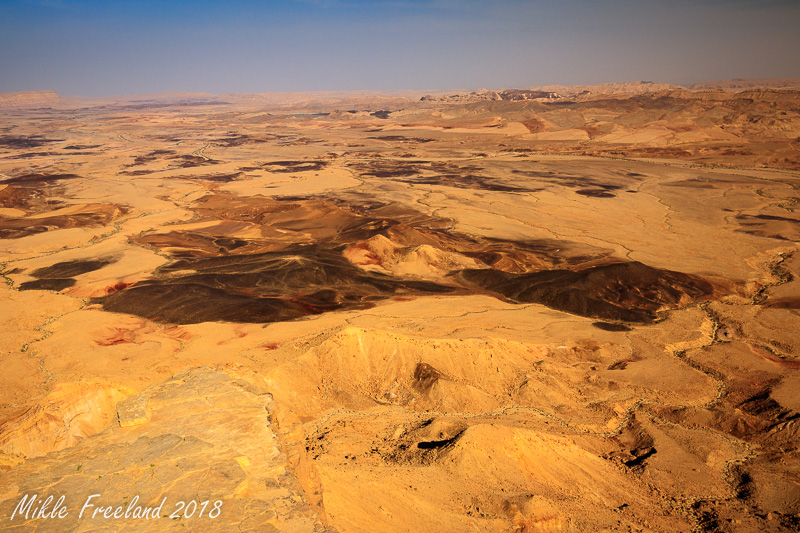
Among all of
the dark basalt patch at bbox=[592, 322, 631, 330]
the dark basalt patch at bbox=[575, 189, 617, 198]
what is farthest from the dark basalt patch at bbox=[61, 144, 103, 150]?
the dark basalt patch at bbox=[592, 322, 631, 330]

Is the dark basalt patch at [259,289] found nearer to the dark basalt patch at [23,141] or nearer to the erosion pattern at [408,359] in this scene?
the erosion pattern at [408,359]

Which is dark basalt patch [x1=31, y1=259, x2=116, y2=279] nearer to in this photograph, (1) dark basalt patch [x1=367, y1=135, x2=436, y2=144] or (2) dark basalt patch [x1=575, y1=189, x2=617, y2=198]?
(2) dark basalt patch [x1=575, y1=189, x2=617, y2=198]

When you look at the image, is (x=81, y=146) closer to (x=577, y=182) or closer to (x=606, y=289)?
(x=577, y=182)

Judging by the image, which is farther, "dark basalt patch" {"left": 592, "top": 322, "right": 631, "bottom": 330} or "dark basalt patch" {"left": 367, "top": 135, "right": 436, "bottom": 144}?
"dark basalt patch" {"left": 367, "top": 135, "right": 436, "bottom": 144}

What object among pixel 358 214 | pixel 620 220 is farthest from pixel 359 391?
pixel 620 220

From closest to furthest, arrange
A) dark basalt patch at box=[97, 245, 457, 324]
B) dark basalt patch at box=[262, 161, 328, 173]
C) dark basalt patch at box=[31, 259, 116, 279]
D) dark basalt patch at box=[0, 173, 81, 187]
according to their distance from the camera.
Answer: dark basalt patch at box=[97, 245, 457, 324]
dark basalt patch at box=[31, 259, 116, 279]
dark basalt patch at box=[0, 173, 81, 187]
dark basalt patch at box=[262, 161, 328, 173]

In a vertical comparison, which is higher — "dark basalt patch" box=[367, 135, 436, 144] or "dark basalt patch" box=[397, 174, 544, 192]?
"dark basalt patch" box=[367, 135, 436, 144]

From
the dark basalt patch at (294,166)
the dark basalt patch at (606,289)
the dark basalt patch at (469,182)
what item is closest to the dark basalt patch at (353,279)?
the dark basalt patch at (606,289)

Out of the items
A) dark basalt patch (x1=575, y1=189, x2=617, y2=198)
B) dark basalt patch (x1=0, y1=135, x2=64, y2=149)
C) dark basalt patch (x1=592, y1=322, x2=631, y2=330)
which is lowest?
dark basalt patch (x1=592, y1=322, x2=631, y2=330)
